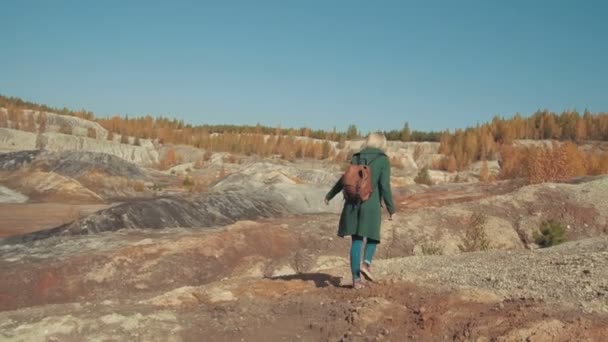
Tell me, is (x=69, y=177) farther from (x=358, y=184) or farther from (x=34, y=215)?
(x=358, y=184)

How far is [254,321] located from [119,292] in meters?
6.51

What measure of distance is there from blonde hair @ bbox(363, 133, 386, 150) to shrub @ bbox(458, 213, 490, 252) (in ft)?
26.0

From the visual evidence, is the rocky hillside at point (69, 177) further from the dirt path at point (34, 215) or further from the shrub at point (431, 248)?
the shrub at point (431, 248)

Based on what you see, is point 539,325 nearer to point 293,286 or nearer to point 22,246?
point 293,286

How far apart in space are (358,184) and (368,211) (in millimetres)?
349

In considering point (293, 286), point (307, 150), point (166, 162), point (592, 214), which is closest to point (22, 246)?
point (293, 286)

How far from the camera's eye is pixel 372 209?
6.60 m

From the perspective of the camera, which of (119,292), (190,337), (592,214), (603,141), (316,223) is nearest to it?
(190,337)

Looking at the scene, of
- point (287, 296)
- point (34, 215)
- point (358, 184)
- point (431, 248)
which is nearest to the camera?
point (358, 184)

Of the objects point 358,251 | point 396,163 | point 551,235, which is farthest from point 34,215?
point 396,163

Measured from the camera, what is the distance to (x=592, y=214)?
20.0 m

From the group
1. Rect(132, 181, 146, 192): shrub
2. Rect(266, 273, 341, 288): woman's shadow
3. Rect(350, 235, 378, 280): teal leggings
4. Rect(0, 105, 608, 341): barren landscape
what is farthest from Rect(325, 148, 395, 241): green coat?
Rect(132, 181, 146, 192): shrub

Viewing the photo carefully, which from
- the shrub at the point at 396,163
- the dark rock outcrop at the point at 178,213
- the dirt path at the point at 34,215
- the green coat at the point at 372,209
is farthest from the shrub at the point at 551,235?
the shrub at the point at 396,163

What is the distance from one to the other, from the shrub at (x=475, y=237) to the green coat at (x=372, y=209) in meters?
8.04
